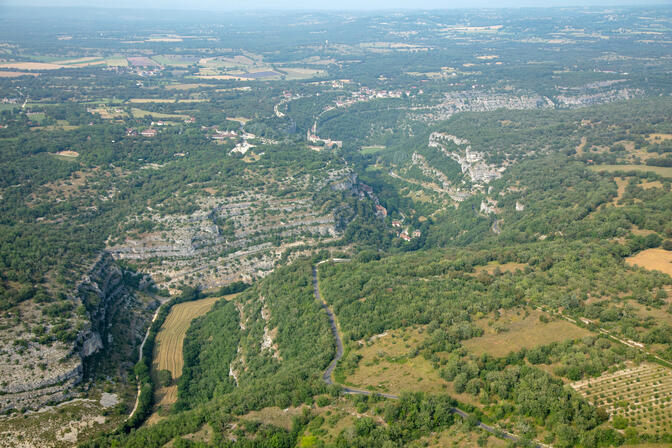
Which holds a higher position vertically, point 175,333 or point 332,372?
point 332,372

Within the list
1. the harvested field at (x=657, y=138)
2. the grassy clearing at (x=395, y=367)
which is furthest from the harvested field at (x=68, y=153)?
the harvested field at (x=657, y=138)

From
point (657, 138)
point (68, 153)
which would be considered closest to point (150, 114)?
point (68, 153)

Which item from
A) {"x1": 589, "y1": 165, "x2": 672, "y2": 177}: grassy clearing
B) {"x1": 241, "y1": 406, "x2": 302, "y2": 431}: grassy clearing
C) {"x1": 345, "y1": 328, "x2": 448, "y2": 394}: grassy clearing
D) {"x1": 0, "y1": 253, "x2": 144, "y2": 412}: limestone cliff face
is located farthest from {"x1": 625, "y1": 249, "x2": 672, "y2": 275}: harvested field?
{"x1": 0, "y1": 253, "x2": 144, "y2": 412}: limestone cliff face

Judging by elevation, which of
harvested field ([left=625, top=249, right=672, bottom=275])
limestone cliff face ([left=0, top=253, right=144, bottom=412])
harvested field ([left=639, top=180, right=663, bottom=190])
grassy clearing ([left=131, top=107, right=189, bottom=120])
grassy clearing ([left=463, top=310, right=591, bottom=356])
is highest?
grassy clearing ([left=131, top=107, right=189, bottom=120])

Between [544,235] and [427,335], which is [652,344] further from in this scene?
[544,235]

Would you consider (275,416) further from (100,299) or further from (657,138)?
(657,138)

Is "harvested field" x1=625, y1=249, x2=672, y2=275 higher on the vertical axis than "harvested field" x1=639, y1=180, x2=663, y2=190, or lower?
lower

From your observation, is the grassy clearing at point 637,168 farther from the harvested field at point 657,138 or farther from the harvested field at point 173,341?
the harvested field at point 173,341

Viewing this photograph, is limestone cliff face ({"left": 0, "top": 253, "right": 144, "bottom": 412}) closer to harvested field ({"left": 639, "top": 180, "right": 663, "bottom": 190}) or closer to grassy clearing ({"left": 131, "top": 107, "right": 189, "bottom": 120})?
harvested field ({"left": 639, "top": 180, "right": 663, "bottom": 190})
